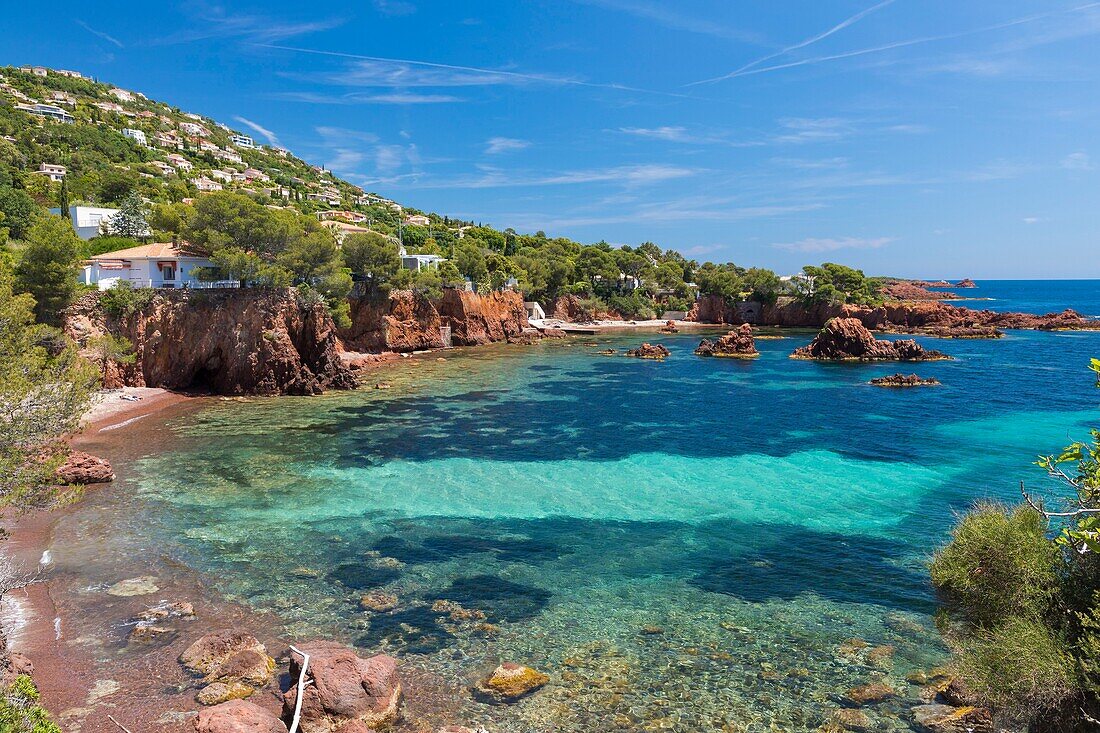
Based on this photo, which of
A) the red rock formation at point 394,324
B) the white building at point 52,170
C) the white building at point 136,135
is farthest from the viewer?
the white building at point 136,135

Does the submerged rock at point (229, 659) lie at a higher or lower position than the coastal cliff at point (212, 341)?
lower

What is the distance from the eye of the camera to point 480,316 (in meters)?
82.6

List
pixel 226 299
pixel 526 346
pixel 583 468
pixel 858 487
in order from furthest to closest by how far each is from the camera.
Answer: pixel 526 346 → pixel 226 299 → pixel 583 468 → pixel 858 487

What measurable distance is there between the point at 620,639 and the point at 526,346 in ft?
225

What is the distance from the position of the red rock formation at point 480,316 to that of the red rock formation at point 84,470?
53.6 meters

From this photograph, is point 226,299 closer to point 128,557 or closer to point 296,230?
point 296,230

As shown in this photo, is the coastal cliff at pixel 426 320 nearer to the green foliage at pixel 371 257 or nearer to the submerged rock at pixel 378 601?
the green foliage at pixel 371 257

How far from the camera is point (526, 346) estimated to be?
271 ft

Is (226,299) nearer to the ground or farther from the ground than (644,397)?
farther from the ground

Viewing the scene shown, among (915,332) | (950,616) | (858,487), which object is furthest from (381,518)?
(915,332)

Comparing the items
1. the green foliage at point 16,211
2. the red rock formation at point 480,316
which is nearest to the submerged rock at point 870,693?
the red rock formation at point 480,316

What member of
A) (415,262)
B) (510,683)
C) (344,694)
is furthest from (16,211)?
A: (510,683)

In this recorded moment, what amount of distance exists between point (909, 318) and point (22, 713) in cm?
12078

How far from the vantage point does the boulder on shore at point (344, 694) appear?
→ 37.7ft
